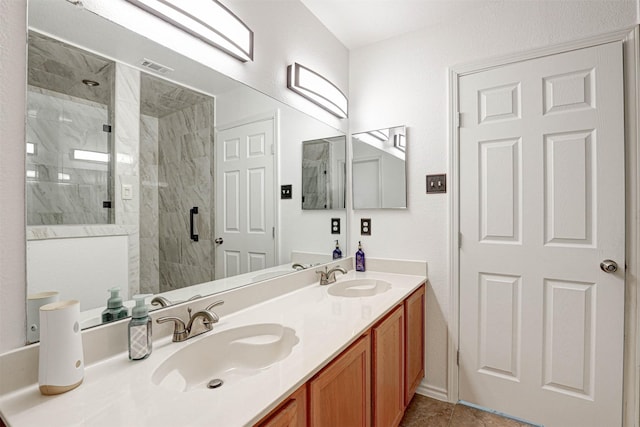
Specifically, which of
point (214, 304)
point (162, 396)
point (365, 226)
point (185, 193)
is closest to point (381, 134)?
point (365, 226)

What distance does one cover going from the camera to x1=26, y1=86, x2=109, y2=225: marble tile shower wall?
0.81 m

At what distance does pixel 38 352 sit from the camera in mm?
791

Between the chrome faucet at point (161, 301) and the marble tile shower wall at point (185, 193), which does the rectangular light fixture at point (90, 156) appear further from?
the chrome faucet at point (161, 301)

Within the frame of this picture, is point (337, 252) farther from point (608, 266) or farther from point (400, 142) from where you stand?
point (608, 266)

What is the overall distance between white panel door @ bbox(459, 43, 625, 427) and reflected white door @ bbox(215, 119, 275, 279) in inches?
48.4

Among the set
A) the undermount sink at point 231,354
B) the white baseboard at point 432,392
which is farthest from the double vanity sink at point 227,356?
the white baseboard at point 432,392

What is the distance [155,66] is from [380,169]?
152 cm

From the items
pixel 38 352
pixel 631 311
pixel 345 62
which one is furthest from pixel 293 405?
pixel 345 62

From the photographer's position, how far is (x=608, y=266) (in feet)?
5.03

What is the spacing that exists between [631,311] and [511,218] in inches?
26.8

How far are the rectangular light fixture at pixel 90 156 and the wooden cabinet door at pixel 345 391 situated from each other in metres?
0.93

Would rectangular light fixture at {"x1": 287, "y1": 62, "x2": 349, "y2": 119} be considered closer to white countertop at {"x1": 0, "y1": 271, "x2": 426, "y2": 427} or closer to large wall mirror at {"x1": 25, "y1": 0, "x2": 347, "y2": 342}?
large wall mirror at {"x1": 25, "y1": 0, "x2": 347, "y2": 342}

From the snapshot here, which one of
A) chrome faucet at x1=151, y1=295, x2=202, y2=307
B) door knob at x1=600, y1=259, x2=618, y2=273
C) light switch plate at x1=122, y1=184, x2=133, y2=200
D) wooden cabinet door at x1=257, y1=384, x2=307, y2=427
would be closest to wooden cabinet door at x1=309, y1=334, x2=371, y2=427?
wooden cabinet door at x1=257, y1=384, x2=307, y2=427

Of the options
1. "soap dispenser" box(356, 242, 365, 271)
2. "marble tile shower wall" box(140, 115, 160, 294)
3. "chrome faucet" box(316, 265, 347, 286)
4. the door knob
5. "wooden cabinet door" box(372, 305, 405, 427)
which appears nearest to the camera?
"marble tile shower wall" box(140, 115, 160, 294)
